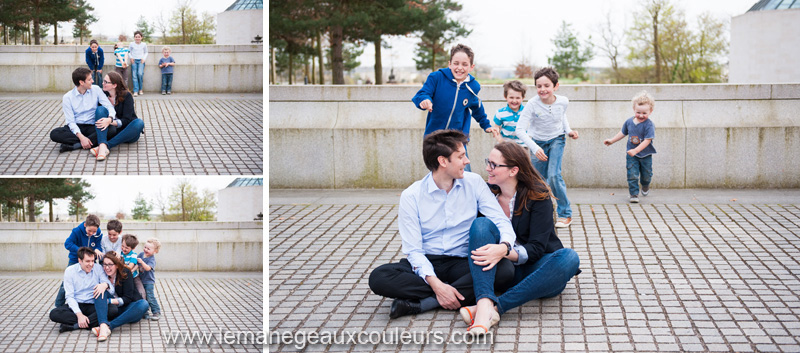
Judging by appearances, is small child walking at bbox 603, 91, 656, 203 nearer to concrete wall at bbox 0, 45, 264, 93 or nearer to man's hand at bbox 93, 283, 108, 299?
concrete wall at bbox 0, 45, 264, 93

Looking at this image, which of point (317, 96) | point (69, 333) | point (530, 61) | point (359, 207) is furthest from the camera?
point (530, 61)

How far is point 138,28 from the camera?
600 cm

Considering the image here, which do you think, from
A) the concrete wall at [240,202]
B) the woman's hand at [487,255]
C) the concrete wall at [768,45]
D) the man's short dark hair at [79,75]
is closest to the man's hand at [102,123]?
the man's short dark hair at [79,75]

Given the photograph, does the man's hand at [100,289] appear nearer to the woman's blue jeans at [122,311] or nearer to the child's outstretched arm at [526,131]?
the woman's blue jeans at [122,311]

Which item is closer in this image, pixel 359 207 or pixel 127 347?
pixel 127 347

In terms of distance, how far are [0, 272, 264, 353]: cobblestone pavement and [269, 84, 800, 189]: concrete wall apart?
280 centimetres

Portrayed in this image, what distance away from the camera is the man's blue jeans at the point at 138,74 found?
33.5 ft

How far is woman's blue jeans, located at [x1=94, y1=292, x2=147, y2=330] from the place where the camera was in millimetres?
7430

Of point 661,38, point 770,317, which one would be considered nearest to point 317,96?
point 770,317

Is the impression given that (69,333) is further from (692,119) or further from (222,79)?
(692,119)

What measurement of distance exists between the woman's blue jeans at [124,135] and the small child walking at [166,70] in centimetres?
285

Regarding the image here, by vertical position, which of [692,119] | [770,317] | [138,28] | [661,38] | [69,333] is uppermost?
[661,38]

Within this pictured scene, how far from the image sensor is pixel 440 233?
5418mm

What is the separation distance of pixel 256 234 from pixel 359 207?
530 cm
